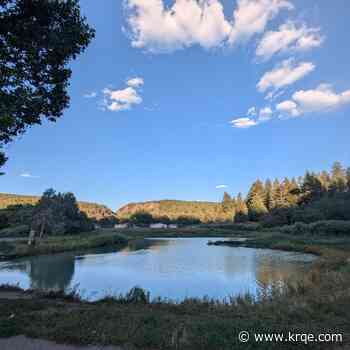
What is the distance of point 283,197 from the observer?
71.8 metres

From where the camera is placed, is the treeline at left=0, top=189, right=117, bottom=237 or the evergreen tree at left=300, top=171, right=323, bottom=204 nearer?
the treeline at left=0, top=189, right=117, bottom=237

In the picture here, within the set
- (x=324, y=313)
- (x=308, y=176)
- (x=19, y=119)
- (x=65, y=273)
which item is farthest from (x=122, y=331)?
(x=308, y=176)

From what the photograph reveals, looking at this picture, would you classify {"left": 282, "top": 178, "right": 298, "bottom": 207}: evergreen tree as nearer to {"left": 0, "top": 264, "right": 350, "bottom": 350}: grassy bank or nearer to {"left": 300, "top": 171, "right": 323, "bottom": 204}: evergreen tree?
{"left": 300, "top": 171, "right": 323, "bottom": 204}: evergreen tree

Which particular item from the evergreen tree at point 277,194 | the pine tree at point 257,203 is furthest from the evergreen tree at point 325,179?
the pine tree at point 257,203

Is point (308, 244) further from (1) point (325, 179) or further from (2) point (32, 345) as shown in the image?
(1) point (325, 179)

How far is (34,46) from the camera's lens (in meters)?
7.25

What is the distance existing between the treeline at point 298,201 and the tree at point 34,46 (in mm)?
47661

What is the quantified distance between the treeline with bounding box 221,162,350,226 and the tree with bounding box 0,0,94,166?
47661 millimetres

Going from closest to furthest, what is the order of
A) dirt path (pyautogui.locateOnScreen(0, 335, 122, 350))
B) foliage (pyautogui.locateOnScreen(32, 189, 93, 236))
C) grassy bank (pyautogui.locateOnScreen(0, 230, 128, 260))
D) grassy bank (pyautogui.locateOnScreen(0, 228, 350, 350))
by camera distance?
dirt path (pyautogui.locateOnScreen(0, 335, 122, 350)), grassy bank (pyautogui.locateOnScreen(0, 228, 350, 350)), grassy bank (pyautogui.locateOnScreen(0, 230, 128, 260)), foliage (pyautogui.locateOnScreen(32, 189, 93, 236))

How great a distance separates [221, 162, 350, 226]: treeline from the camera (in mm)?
46344

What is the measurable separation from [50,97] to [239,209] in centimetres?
7324

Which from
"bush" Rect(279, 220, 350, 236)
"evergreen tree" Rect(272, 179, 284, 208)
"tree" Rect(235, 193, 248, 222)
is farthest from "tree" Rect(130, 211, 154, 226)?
"bush" Rect(279, 220, 350, 236)

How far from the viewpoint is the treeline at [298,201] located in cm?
4634

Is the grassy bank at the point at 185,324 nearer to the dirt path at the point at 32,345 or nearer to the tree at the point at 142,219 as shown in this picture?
the dirt path at the point at 32,345
